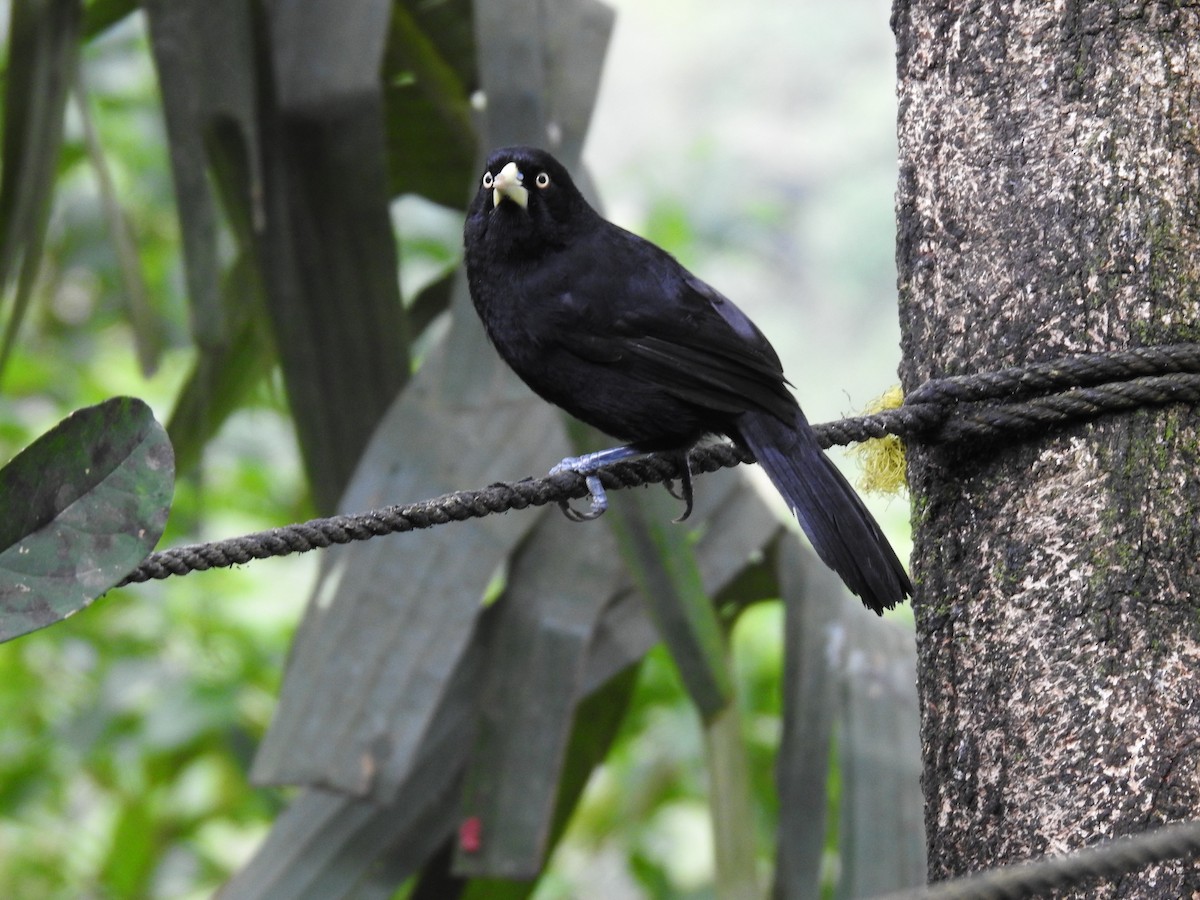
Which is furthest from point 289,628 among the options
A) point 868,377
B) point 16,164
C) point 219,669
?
point 868,377

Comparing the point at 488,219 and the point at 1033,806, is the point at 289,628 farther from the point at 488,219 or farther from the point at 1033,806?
the point at 1033,806

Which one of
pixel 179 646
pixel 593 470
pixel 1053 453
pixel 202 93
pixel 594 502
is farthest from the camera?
pixel 179 646

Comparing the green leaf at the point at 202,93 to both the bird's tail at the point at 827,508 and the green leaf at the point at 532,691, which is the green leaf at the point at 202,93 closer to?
the green leaf at the point at 532,691

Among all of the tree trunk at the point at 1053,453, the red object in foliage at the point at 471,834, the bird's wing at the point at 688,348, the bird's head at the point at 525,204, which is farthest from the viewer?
the bird's head at the point at 525,204

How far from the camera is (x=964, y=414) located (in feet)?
6.12

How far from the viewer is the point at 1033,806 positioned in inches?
67.2

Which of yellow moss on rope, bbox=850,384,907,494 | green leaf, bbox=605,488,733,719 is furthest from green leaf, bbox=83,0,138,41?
yellow moss on rope, bbox=850,384,907,494

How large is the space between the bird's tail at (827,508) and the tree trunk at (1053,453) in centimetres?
10

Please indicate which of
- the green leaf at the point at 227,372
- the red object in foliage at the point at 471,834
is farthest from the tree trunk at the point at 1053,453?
the green leaf at the point at 227,372

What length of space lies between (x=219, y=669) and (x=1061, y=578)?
299cm

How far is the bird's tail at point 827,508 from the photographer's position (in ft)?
6.77

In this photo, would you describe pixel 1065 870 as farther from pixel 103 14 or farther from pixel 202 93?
pixel 103 14

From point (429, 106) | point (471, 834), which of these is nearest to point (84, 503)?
point (471, 834)

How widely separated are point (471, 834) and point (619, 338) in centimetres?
103
